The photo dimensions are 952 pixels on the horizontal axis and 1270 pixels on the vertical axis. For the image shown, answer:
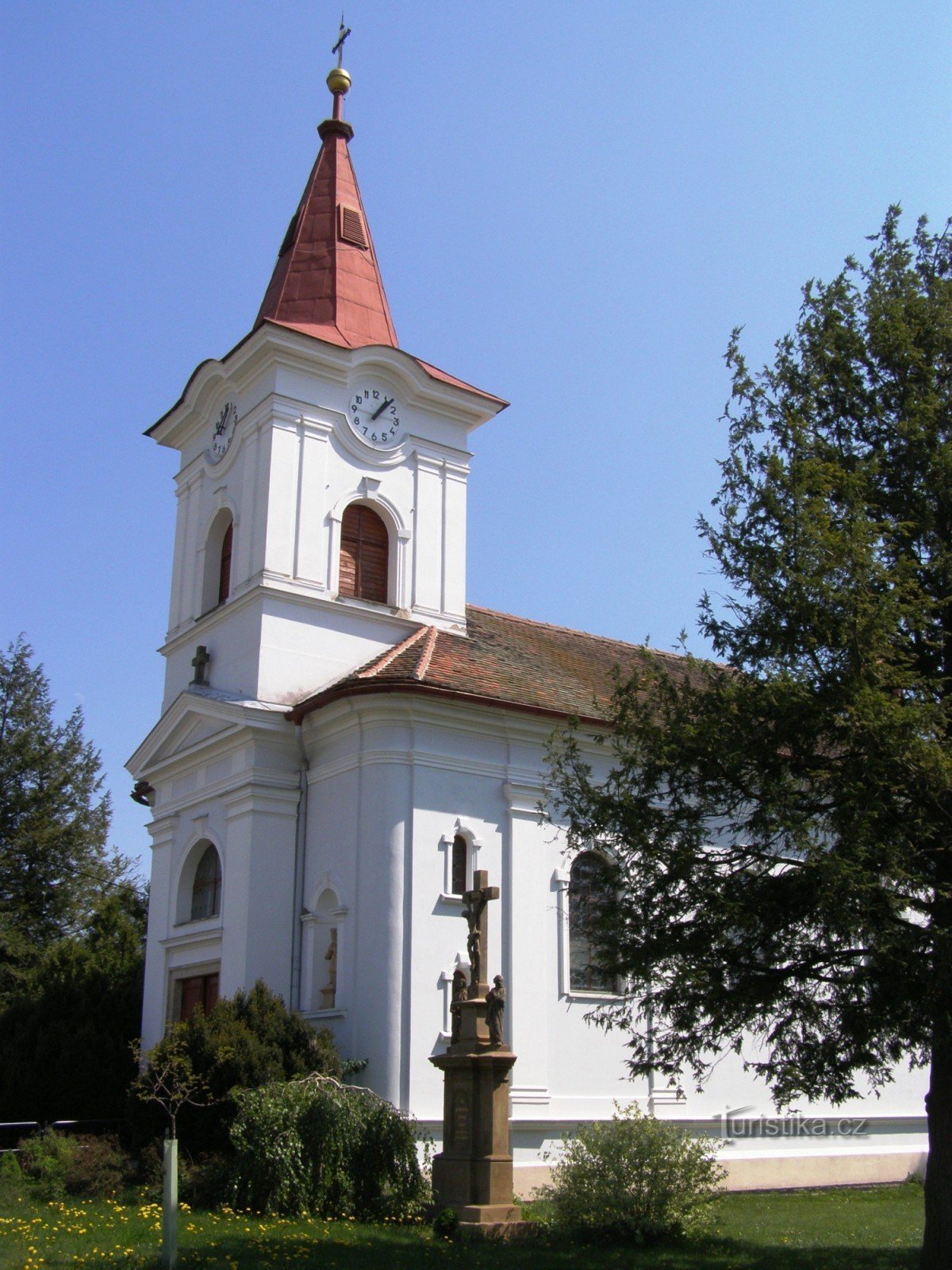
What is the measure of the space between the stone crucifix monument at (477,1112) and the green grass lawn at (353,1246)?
0.61 metres

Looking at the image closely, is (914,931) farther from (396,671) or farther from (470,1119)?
(396,671)

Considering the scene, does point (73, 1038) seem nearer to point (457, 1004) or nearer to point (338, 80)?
point (457, 1004)

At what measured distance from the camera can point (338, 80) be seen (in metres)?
28.6

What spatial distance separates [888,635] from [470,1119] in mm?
7400

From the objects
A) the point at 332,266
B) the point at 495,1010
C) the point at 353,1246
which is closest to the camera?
the point at 353,1246

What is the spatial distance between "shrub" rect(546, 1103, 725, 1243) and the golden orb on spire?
23.2 meters

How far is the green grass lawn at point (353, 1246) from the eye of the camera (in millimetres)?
11906

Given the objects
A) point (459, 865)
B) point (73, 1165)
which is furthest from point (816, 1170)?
point (73, 1165)

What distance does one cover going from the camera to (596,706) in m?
14.4

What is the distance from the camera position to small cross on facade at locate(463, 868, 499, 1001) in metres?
15.4

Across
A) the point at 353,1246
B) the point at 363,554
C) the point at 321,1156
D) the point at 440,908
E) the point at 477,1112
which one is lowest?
the point at 353,1246

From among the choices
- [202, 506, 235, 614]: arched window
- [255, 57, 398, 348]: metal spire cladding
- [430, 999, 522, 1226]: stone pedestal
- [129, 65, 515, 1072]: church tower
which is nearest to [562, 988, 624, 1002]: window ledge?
[129, 65, 515, 1072]: church tower

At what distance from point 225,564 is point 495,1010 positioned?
1270 cm

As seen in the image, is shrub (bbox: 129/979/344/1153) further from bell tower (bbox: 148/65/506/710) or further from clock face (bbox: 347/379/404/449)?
clock face (bbox: 347/379/404/449)
